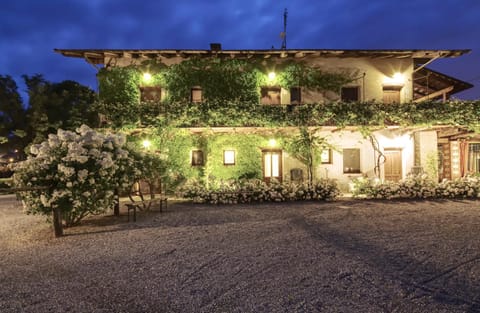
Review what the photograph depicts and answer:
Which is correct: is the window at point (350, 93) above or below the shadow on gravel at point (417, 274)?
above

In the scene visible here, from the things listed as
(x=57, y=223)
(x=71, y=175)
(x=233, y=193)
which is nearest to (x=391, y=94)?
(x=233, y=193)

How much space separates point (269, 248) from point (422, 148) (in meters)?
13.2

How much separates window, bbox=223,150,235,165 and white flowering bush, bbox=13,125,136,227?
7.28 m

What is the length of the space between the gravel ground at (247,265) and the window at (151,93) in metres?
8.25

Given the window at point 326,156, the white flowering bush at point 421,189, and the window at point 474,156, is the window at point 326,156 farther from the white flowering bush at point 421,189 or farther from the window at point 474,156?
the window at point 474,156

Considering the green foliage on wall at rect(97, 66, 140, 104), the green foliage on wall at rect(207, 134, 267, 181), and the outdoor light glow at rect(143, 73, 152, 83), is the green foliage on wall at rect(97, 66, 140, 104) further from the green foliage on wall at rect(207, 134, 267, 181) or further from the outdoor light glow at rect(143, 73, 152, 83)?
the green foliage on wall at rect(207, 134, 267, 181)

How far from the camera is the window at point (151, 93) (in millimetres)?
15266

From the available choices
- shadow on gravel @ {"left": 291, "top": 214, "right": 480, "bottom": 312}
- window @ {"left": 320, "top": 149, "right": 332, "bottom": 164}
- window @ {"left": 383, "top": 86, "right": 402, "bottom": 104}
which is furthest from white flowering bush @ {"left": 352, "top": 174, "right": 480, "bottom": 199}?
shadow on gravel @ {"left": 291, "top": 214, "right": 480, "bottom": 312}

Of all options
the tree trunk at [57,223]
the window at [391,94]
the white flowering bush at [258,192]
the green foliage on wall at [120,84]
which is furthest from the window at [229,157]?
the tree trunk at [57,223]

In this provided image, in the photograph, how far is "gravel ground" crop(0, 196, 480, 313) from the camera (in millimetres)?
3529

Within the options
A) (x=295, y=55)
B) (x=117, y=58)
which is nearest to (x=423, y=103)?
(x=295, y=55)

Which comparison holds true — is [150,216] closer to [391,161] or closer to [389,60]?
[391,161]

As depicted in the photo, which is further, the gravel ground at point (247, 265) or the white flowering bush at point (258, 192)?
the white flowering bush at point (258, 192)

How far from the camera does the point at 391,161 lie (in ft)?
50.6
